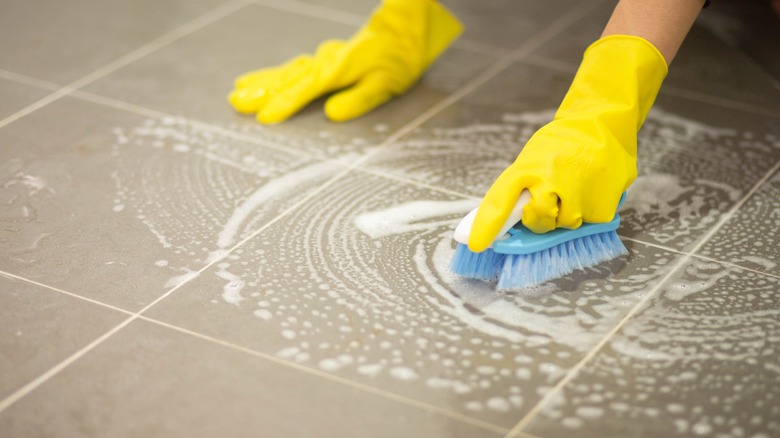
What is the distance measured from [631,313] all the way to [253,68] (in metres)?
0.79

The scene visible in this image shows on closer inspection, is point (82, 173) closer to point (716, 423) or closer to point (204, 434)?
point (204, 434)

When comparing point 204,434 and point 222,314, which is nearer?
point 204,434

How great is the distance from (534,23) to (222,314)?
99 centimetres

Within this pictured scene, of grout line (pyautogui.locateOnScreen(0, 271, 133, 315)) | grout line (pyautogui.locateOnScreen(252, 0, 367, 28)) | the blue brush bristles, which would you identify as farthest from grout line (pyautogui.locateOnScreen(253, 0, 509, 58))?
grout line (pyautogui.locateOnScreen(0, 271, 133, 315))

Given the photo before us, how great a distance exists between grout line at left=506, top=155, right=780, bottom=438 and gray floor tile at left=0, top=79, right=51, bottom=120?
89 centimetres

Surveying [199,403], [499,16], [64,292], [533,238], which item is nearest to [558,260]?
[533,238]

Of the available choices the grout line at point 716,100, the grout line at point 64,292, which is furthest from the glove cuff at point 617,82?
the grout line at point 64,292

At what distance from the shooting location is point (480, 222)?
3.27 feet

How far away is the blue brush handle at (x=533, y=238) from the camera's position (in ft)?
3.37

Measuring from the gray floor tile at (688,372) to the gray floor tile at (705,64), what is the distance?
0.55 meters

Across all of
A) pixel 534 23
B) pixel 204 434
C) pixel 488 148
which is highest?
pixel 534 23

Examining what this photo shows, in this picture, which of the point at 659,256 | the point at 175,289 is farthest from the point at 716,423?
the point at 175,289

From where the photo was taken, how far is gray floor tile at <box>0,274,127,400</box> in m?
0.92

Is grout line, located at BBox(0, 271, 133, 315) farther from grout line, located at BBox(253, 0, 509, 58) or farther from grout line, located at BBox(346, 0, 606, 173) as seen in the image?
grout line, located at BBox(253, 0, 509, 58)
